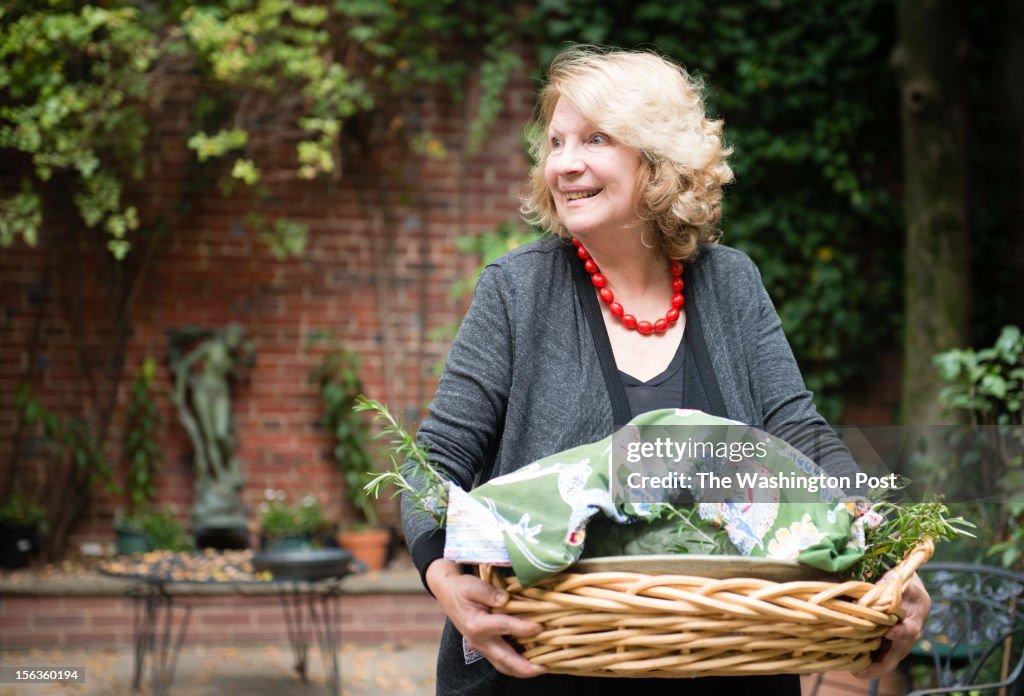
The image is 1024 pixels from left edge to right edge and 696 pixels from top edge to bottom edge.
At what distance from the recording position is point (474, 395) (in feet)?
4.53

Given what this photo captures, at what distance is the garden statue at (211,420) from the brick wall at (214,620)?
0.36 meters

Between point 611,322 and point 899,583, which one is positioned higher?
point 611,322

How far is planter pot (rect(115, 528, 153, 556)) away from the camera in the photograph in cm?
489

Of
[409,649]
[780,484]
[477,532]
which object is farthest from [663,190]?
[409,649]

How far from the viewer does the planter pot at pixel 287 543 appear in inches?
194

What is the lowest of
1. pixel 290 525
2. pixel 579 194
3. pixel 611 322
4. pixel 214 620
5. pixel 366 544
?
pixel 214 620

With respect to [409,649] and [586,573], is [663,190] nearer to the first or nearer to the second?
[586,573]

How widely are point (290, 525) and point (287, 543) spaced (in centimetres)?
9

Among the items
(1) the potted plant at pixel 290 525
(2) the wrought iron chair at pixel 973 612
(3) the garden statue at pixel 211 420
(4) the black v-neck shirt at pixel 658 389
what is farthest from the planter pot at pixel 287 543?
(4) the black v-neck shirt at pixel 658 389

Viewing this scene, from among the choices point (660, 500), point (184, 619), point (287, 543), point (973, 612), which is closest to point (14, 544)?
point (184, 619)

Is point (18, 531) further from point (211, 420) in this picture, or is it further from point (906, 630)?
point (906, 630)

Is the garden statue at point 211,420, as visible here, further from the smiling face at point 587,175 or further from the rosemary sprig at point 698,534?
the rosemary sprig at point 698,534

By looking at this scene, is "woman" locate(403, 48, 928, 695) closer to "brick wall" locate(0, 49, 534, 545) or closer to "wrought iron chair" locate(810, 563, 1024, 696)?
"wrought iron chair" locate(810, 563, 1024, 696)

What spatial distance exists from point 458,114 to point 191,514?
8.12 feet
